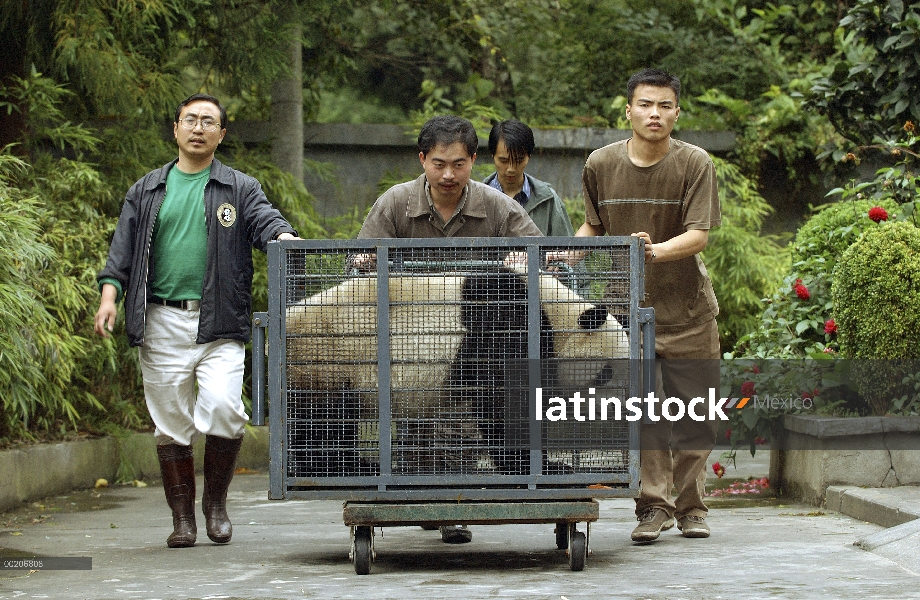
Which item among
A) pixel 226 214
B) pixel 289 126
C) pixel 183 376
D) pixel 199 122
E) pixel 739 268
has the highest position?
pixel 289 126

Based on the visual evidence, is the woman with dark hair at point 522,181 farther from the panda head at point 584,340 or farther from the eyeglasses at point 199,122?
the panda head at point 584,340

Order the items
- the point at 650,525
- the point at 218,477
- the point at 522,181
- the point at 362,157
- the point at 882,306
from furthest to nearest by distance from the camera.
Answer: the point at 362,157 < the point at 882,306 < the point at 522,181 < the point at 218,477 < the point at 650,525

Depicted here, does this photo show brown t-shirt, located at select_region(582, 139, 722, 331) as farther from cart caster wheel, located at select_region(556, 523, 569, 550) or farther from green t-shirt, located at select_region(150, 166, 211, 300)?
green t-shirt, located at select_region(150, 166, 211, 300)

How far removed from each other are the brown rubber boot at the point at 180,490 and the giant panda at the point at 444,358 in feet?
3.76

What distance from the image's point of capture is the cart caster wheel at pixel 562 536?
17.9 ft

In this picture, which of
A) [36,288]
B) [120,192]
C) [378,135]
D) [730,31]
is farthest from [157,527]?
[730,31]

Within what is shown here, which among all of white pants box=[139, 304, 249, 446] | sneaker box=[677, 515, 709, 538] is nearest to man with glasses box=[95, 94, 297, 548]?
white pants box=[139, 304, 249, 446]

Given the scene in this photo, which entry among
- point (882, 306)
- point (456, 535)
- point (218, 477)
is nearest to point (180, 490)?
point (218, 477)

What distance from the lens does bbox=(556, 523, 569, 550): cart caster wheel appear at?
546 cm

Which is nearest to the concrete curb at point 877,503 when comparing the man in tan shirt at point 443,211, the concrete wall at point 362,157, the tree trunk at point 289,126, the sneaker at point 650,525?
the sneaker at point 650,525

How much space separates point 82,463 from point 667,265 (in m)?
4.16

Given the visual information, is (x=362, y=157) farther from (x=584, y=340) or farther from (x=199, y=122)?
(x=584, y=340)

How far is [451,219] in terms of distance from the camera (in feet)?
17.9

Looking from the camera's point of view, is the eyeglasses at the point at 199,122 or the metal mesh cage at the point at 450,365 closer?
the metal mesh cage at the point at 450,365
